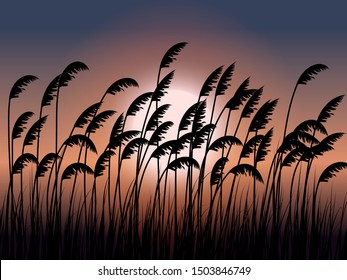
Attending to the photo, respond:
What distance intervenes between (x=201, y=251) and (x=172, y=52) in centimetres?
270

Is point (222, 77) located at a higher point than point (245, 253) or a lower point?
higher

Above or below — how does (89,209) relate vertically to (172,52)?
below

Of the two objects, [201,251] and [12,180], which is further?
[12,180]

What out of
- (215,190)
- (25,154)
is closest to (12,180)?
(25,154)

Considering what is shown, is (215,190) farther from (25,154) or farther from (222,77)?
(25,154)

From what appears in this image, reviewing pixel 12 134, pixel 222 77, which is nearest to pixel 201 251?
pixel 222 77

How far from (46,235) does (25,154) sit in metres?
1.22

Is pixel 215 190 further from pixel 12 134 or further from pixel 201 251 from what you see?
pixel 12 134

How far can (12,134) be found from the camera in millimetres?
10867
